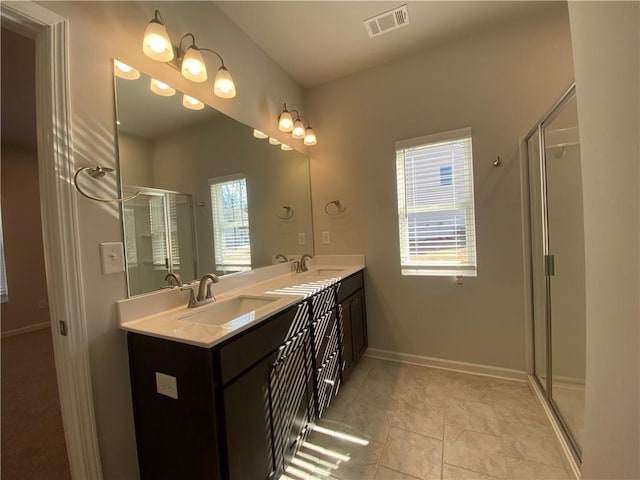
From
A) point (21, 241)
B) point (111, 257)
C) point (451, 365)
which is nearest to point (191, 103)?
point (111, 257)

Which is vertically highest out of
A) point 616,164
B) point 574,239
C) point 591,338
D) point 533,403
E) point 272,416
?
point 616,164

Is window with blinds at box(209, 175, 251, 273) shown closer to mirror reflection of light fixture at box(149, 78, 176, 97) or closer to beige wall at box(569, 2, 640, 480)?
mirror reflection of light fixture at box(149, 78, 176, 97)

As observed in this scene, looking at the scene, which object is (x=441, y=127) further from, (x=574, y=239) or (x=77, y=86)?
(x=77, y=86)

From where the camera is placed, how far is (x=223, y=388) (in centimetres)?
97

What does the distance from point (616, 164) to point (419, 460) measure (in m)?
1.56

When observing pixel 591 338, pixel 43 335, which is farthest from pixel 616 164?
pixel 43 335

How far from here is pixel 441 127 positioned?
7.16 feet

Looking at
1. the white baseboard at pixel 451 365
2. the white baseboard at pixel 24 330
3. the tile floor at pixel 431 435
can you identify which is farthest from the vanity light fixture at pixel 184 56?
the white baseboard at pixel 24 330

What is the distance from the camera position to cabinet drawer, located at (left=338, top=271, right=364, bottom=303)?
2.04 m

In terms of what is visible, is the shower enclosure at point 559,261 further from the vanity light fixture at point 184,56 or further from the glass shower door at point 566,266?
the vanity light fixture at point 184,56

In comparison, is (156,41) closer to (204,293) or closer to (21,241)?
(204,293)

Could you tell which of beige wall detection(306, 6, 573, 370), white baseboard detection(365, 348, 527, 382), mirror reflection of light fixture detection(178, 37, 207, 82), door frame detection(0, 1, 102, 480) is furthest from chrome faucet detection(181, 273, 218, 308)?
white baseboard detection(365, 348, 527, 382)

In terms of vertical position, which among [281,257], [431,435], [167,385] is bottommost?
[431,435]

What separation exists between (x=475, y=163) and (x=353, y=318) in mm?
1597
